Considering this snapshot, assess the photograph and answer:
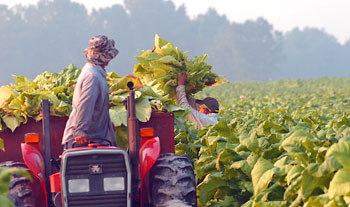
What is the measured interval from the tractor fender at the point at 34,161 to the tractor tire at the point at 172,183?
985mm

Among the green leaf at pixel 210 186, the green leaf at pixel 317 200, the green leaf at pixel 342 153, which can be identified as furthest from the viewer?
the green leaf at pixel 210 186

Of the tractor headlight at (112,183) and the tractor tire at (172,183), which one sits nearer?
the tractor headlight at (112,183)

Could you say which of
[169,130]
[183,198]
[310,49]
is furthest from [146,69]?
[310,49]

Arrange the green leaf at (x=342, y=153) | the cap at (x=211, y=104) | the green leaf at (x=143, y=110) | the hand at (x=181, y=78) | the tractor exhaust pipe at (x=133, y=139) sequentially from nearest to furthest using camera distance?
the green leaf at (x=342, y=153) < the tractor exhaust pipe at (x=133, y=139) < the green leaf at (x=143, y=110) < the hand at (x=181, y=78) < the cap at (x=211, y=104)

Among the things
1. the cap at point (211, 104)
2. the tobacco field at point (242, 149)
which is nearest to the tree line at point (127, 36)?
the cap at point (211, 104)

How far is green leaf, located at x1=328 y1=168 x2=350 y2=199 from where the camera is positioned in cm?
416

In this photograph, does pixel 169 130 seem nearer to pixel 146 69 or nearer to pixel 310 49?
pixel 146 69

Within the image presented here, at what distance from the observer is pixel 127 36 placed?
107938mm

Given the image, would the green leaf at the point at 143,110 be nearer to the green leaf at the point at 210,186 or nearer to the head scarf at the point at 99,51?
the head scarf at the point at 99,51

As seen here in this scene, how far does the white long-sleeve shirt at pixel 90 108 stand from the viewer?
511 centimetres

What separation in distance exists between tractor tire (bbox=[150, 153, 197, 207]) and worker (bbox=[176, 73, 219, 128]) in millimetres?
3084

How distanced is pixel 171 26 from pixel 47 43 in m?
32.0

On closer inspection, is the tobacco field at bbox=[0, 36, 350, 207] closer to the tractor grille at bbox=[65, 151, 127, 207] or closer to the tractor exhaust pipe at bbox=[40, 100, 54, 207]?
the tractor exhaust pipe at bbox=[40, 100, 54, 207]

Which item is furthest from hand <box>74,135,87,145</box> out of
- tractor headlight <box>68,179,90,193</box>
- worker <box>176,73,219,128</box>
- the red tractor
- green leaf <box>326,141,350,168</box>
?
worker <box>176,73,219,128</box>
